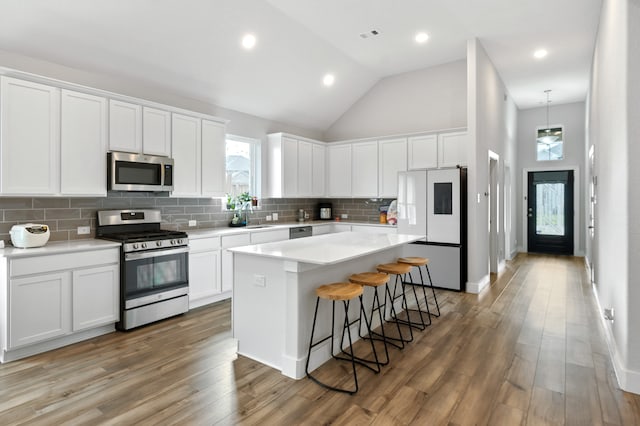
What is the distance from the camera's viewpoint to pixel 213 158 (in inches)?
193

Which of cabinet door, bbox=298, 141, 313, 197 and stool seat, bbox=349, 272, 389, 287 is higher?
cabinet door, bbox=298, 141, 313, 197

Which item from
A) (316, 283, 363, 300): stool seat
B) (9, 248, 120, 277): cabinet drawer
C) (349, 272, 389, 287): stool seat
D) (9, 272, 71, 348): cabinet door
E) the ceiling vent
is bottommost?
(9, 272, 71, 348): cabinet door

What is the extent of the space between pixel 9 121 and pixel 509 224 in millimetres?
8335

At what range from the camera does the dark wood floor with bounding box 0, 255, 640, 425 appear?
7.39 feet

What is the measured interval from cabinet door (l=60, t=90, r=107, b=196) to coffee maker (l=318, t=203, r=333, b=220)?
4.17m

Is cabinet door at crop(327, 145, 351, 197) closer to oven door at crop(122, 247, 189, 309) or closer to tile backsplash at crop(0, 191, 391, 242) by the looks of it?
tile backsplash at crop(0, 191, 391, 242)

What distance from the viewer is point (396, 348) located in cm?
326

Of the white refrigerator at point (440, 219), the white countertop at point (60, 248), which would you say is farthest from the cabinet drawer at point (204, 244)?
the white refrigerator at point (440, 219)

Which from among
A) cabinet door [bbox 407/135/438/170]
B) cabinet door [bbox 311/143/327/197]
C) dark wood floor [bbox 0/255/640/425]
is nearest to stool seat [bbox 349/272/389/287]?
dark wood floor [bbox 0/255/640/425]

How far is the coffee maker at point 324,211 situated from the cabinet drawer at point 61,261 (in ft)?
13.8

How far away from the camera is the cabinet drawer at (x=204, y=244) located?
4.31 m

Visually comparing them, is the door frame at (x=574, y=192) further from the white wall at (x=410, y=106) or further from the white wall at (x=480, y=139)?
the white wall at (x=410, y=106)

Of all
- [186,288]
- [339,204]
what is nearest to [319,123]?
[339,204]

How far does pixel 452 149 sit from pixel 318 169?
2.45 metres
